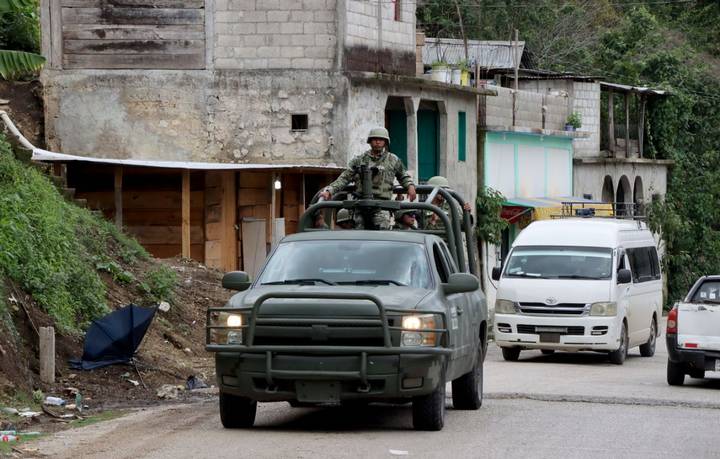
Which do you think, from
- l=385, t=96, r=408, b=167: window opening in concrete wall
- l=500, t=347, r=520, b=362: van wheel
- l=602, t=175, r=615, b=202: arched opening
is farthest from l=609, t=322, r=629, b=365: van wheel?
l=602, t=175, r=615, b=202: arched opening

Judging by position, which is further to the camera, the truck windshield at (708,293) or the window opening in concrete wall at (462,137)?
the window opening in concrete wall at (462,137)

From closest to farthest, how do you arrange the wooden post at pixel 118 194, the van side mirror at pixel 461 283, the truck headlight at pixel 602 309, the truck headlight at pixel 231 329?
the truck headlight at pixel 231 329
the van side mirror at pixel 461 283
the truck headlight at pixel 602 309
the wooden post at pixel 118 194

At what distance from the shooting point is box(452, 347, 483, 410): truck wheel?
1377cm

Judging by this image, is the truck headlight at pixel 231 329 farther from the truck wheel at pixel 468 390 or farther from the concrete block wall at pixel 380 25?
the concrete block wall at pixel 380 25

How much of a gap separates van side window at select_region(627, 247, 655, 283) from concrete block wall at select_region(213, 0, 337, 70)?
8943 mm

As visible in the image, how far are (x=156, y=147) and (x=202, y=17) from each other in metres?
3.00

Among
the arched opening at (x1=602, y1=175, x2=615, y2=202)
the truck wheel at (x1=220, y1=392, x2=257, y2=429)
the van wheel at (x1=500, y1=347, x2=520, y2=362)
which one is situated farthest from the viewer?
the arched opening at (x1=602, y1=175, x2=615, y2=202)

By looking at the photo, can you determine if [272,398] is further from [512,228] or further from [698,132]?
[698,132]

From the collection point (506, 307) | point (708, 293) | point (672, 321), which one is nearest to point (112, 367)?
point (672, 321)

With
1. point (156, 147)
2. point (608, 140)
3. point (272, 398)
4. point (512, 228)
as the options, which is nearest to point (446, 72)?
point (512, 228)

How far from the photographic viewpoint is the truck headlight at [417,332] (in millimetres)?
11586

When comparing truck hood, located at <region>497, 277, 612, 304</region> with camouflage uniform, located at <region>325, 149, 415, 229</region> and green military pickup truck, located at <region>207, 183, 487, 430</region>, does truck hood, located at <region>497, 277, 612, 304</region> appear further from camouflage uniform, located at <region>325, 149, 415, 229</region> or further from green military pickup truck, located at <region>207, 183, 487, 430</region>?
green military pickup truck, located at <region>207, 183, 487, 430</region>

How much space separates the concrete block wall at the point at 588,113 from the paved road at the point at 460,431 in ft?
96.6

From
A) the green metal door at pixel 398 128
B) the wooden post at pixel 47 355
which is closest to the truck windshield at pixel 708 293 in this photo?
the wooden post at pixel 47 355
